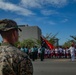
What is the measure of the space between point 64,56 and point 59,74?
19.9 metres

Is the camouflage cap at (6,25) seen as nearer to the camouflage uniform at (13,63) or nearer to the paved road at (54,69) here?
the camouflage uniform at (13,63)

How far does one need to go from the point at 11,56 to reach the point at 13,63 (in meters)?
0.08

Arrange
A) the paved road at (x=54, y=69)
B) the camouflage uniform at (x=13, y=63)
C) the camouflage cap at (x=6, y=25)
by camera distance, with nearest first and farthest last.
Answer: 1. the camouflage uniform at (x=13, y=63)
2. the camouflage cap at (x=6, y=25)
3. the paved road at (x=54, y=69)

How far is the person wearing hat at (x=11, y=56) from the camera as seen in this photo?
326 cm

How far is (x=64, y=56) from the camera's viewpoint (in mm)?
35062

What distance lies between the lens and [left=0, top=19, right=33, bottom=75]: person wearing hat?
326 centimetres

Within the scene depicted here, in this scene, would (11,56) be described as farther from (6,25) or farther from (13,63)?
(6,25)

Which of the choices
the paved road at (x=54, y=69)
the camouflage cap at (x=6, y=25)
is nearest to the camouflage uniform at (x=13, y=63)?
the camouflage cap at (x=6, y=25)

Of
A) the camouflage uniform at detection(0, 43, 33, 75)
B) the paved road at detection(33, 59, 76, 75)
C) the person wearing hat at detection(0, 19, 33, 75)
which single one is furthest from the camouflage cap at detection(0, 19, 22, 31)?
the paved road at detection(33, 59, 76, 75)

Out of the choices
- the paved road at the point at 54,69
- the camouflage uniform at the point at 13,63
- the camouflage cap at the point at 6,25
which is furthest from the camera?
the paved road at the point at 54,69

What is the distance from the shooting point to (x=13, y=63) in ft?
10.7

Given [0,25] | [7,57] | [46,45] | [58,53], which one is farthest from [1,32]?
[46,45]

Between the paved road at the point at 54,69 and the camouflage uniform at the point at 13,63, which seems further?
the paved road at the point at 54,69

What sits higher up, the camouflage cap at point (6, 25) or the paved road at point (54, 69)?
the camouflage cap at point (6, 25)
